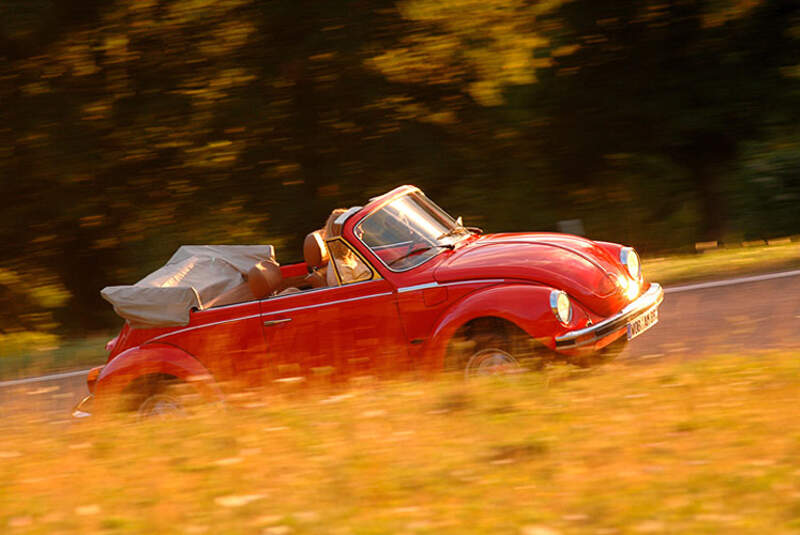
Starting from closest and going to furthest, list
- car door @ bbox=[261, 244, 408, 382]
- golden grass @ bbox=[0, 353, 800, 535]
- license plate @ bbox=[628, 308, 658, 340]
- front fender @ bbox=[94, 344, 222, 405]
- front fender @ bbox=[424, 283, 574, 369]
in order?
golden grass @ bbox=[0, 353, 800, 535] < front fender @ bbox=[424, 283, 574, 369] < license plate @ bbox=[628, 308, 658, 340] < car door @ bbox=[261, 244, 408, 382] < front fender @ bbox=[94, 344, 222, 405]

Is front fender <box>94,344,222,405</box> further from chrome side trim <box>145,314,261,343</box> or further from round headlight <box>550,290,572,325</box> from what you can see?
round headlight <box>550,290,572,325</box>

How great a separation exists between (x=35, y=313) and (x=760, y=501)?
17.4 m

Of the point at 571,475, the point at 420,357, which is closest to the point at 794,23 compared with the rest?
the point at 420,357

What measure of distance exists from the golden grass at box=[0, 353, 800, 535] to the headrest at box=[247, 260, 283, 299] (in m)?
1.27

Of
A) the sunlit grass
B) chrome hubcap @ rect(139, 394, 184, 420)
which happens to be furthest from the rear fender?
the sunlit grass

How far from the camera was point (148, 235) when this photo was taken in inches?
733

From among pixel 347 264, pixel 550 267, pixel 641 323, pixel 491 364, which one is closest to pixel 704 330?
pixel 641 323

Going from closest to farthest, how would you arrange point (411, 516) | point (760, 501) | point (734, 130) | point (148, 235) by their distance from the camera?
point (760, 501)
point (411, 516)
point (148, 235)
point (734, 130)

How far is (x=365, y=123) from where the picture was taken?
61.5ft

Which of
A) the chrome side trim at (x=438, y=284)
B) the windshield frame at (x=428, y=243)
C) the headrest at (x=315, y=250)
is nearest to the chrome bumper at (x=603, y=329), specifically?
the chrome side trim at (x=438, y=284)

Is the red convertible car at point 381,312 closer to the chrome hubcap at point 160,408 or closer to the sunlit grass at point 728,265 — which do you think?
the chrome hubcap at point 160,408

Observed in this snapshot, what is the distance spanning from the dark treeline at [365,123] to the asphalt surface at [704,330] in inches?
331

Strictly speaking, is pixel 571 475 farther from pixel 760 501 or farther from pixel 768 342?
pixel 768 342

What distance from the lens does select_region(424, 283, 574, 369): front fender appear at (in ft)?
20.6
